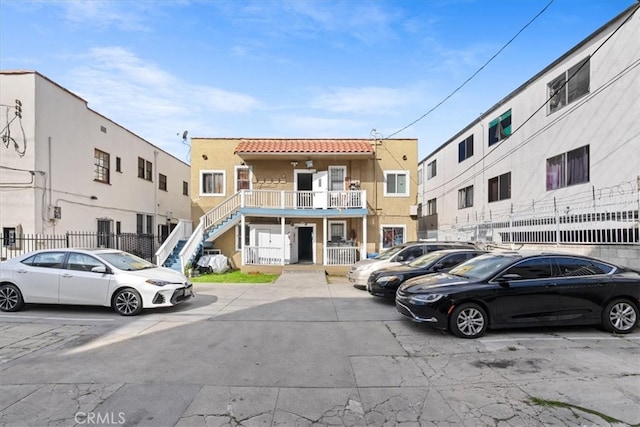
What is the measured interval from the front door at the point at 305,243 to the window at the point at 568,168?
10.9m

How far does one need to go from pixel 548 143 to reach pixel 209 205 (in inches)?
596

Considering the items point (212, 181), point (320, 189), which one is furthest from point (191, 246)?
point (320, 189)

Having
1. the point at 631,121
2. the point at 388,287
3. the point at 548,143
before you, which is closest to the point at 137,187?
the point at 388,287

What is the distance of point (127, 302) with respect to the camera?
26.1 feet

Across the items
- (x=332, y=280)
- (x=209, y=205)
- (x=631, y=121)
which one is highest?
(x=631, y=121)

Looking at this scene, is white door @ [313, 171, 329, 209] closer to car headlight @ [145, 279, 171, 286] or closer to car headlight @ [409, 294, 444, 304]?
car headlight @ [145, 279, 171, 286]

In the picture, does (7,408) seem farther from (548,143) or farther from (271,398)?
(548,143)

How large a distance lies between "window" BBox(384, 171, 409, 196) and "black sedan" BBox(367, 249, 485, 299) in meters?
8.47

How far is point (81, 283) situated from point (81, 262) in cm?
49

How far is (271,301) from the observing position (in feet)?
32.6

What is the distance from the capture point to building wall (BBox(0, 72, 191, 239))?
1238cm

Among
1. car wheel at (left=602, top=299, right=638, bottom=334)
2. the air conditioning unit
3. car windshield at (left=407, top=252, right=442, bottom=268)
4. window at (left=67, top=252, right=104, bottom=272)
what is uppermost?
the air conditioning unit


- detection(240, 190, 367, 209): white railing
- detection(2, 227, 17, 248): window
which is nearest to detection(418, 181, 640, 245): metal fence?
detection(240, 190, 367, 209): white railing

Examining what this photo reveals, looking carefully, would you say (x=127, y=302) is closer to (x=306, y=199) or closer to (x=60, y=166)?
(x=60, y=166)
